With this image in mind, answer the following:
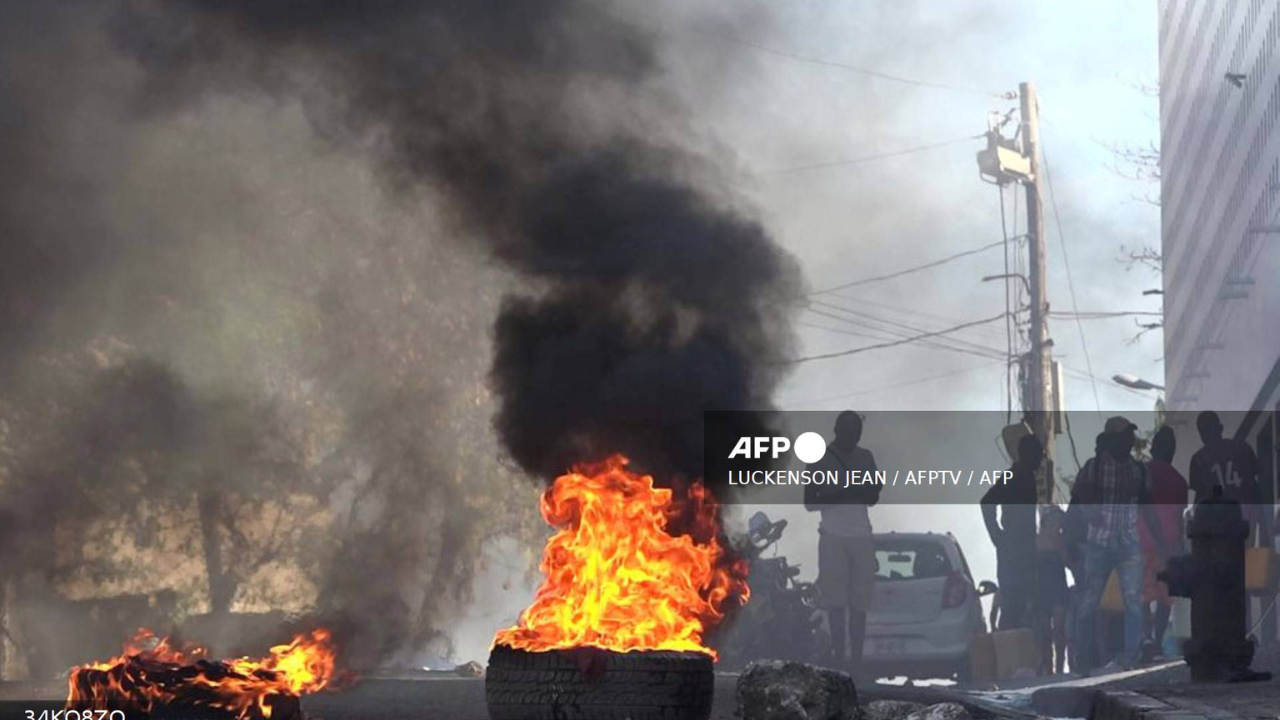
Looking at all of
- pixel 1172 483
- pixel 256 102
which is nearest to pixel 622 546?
pixel 1172 483

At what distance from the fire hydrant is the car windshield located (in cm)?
577

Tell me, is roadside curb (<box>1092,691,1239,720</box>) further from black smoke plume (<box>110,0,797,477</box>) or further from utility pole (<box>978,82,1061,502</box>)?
utility pole (<box>978,82,1061,502</box>)

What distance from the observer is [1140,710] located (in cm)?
1067

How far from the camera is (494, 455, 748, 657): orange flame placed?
1070 centimetres

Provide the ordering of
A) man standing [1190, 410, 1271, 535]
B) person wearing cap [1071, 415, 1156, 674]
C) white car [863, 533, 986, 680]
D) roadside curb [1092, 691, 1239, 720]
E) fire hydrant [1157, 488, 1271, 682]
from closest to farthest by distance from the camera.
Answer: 1. roadside curb [1092, 691, 1239, 720]
2. fire hydrant [1157, 488, 1271, 682]
3. man standing [1190, 410, 1271, 535]
4. person wearing cap [1071, 415, 1156, 674]
5. white car [863, 533, 986, 680]

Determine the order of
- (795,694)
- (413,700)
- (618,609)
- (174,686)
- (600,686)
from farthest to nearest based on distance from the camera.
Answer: (413,700) < (618,609) < (795,694) < (600,686) < (174,686)

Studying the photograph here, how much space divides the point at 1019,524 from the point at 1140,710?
240 inches

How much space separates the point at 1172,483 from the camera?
53.5 feet

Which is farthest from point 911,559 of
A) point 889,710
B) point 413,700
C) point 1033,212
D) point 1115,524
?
point 1033,212

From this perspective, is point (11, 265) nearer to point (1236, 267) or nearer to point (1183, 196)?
point (1236, 267)

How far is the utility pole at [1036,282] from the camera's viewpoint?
125 feet

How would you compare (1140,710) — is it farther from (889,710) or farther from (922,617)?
(922,617)

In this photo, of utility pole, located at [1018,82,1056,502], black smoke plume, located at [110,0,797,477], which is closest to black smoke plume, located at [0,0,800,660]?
black smoke plume, located at [110,0,797,477]

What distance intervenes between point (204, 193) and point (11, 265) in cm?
405
